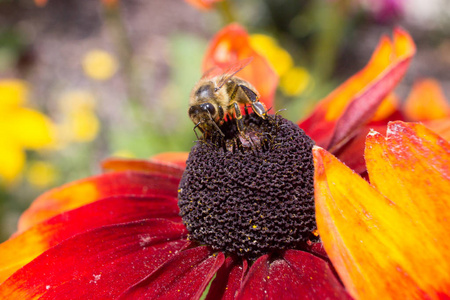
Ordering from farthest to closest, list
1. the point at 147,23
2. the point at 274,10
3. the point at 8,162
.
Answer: the point at 147,23
the point at 274,10
the point at 8,162

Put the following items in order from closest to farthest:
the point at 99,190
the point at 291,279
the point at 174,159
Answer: the point at 291,279, the point at 99,190, the point at 174,159

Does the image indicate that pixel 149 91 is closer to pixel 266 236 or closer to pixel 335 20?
pixel 335 20

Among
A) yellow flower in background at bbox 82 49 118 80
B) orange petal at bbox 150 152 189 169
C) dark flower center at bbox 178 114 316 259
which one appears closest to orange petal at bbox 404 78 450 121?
orange petal at bbox 150 152 189 169

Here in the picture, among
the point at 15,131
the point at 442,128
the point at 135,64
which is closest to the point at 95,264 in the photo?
the point at 442,128

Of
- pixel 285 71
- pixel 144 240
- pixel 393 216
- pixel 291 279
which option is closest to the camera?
pixel 393 216

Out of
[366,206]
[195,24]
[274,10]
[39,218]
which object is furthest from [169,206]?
[195,24]

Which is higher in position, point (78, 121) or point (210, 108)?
point (78, 121)

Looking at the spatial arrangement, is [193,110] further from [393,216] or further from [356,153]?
[393,216]
